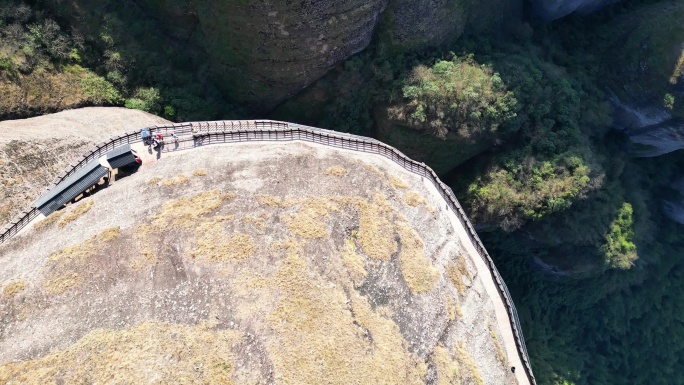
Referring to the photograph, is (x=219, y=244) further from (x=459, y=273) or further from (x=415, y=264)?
(x=459, y=273)

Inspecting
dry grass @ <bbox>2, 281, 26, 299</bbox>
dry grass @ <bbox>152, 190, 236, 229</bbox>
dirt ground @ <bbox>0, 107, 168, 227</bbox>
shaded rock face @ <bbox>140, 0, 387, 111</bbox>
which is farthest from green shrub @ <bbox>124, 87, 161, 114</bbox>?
dry grass @ <bbox>2, 281, 26, 299</bbox>

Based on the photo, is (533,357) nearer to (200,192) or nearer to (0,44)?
(200,192)

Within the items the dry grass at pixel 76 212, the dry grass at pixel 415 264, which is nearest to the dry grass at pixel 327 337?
the dry grass at pixel 415 264

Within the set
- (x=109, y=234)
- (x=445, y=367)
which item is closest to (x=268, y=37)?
(x=109, y=234)

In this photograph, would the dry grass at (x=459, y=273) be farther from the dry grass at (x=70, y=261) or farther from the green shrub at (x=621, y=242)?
the dry grass at (x=70, y=261)

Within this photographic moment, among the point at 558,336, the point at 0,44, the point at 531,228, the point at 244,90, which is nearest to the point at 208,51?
the point at 244,90
